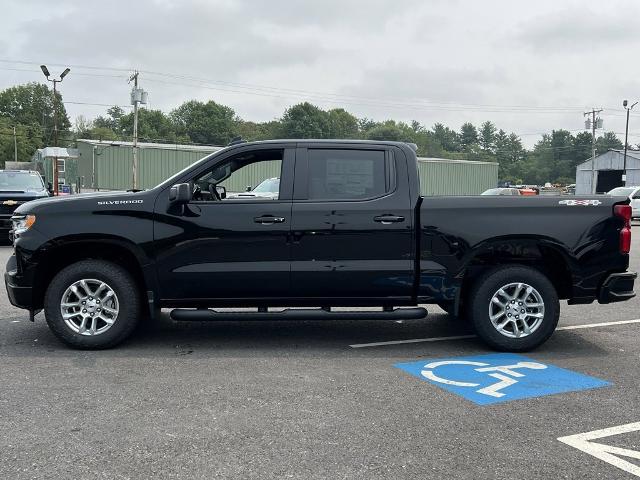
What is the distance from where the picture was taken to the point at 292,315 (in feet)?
19.1

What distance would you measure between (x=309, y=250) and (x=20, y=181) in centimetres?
1289

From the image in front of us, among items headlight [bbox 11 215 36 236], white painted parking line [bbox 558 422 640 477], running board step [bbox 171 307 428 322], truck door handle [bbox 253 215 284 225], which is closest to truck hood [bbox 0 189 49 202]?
headlight [bbox 11 215 36 236]

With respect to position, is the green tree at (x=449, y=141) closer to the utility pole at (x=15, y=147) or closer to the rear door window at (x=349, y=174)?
the utility pole at (x=15, y=147)

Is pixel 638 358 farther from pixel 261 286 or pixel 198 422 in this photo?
pixel 198 422

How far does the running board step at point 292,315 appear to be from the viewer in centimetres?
578

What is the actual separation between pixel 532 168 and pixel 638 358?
164029 mm

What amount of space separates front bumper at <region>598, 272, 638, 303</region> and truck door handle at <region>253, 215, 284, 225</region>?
309 cm

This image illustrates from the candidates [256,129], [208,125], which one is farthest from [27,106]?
[256,129]

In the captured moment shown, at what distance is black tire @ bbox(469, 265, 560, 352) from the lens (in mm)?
5895

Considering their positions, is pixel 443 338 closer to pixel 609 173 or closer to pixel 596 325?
pixel 596 325

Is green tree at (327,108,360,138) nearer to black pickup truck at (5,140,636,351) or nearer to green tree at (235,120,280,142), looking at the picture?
green tree at (235,120,280,142)

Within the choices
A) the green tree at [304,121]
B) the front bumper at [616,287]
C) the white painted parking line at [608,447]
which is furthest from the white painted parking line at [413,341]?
the green tree at [304,121]

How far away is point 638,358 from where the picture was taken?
583 cm

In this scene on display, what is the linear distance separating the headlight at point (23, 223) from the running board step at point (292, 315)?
1508mm
